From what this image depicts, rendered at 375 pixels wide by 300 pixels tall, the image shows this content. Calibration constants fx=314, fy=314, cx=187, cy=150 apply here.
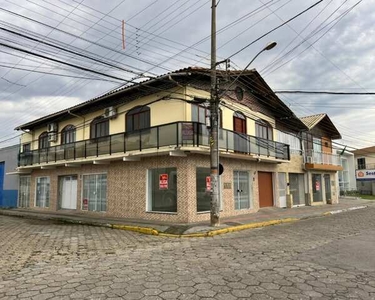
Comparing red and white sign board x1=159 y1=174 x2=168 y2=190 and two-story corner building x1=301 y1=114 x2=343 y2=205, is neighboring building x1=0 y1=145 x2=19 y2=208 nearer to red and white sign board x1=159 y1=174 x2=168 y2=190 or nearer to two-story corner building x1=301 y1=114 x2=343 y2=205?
red and white sign board x1=159 y1=174 x2=168 y2=190

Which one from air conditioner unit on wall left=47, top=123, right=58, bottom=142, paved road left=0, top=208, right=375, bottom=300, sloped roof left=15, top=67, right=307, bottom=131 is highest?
sloped roof left=15, top=67, right=307, bottom=131

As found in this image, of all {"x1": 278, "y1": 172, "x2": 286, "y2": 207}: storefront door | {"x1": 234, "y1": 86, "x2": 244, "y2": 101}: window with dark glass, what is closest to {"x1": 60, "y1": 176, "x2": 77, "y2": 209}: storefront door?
{"x1": 234, "y1": 86, "x2": 244, "y2": 101}: window with dark glass

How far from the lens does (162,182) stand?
1563cm

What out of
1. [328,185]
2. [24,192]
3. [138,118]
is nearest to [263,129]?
[138,118]

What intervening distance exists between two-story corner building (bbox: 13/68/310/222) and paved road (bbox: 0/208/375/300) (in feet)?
15.9

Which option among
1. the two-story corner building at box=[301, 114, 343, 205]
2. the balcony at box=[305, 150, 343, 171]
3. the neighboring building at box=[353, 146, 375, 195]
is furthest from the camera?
the neighboring building at box=[353, 146, 375, 195]

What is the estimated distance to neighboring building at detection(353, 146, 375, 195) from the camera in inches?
1683

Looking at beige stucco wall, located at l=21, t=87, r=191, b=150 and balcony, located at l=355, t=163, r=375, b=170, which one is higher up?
beige stucco wall, located at l=21, t=87, r=191, b=150

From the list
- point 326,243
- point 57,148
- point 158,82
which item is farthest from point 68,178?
point 326,243

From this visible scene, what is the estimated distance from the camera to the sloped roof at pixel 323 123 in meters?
27.6

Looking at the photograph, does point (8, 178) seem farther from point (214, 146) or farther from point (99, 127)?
point (214, 146)

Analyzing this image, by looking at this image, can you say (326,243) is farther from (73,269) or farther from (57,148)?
(57,148)

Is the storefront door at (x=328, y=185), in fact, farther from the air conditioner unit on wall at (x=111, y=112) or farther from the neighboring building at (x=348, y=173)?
the air conditioner unit on wall at (x=111, y=112)

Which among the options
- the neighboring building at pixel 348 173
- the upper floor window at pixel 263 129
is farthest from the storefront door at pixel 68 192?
the neighboring building at pixel 348 173
